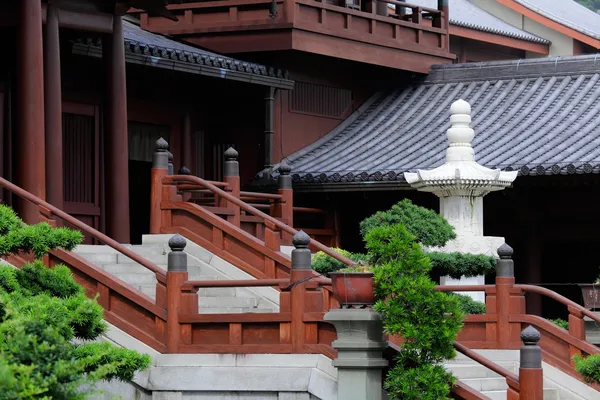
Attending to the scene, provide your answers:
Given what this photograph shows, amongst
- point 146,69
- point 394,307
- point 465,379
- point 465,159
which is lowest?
point 465,379

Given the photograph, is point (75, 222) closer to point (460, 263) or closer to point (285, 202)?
point (460, 263)

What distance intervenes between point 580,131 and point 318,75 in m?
4.55

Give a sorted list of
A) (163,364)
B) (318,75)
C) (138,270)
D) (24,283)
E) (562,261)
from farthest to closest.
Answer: (318,75) < (562,261) < (138,270) < (163,364) < (24,283)

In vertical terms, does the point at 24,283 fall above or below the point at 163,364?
above

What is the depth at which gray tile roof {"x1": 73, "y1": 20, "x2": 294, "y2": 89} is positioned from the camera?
1953 cm

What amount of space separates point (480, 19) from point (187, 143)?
12.7 meters

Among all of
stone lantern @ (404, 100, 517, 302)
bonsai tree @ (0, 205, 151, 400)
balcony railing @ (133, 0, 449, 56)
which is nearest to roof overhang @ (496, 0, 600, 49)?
balcony railing @ (133, 0, 449, 56)

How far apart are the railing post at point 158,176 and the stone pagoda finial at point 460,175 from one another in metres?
2.94

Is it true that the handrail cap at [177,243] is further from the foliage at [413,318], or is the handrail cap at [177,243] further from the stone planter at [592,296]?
the stone planter at [592,296]

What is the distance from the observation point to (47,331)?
9016 mm

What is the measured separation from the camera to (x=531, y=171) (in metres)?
20.4

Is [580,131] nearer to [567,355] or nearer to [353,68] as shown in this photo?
[353,68]

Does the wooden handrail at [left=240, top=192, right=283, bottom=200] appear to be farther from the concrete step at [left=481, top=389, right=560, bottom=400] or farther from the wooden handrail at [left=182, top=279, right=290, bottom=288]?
the concrete step at [left=481, top=389, right=560, bottom=400]

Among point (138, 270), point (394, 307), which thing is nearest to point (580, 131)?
point (138, 270)
